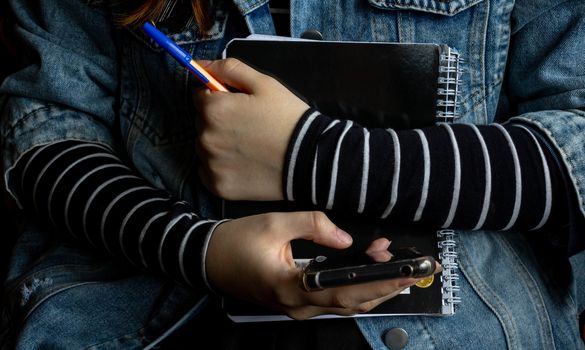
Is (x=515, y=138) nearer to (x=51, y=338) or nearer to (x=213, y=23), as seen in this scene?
(x=213, y=23)

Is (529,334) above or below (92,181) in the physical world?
below

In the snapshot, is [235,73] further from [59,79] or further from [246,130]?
[59,79]

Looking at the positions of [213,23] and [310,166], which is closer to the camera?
[310,166]

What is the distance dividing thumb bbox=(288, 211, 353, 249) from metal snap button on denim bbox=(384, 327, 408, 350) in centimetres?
12

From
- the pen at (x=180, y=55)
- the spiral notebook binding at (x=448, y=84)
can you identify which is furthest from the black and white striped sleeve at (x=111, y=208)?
the spiral notebook binding at (x=448, y=84)

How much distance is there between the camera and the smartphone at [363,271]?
46 cm

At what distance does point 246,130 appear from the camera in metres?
0.59

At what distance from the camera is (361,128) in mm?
582

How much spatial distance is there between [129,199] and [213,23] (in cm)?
20

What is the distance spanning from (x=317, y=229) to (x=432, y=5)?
26cm

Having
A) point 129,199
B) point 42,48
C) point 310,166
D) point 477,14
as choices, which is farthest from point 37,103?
point 477,14

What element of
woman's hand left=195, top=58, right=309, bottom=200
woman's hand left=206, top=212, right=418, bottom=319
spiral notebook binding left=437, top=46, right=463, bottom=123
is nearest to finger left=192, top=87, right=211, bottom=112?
woman's hand left=195, top=58, right=309, bottom=200

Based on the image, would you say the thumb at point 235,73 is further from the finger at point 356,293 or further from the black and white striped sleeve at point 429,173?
the finger at point 356,293

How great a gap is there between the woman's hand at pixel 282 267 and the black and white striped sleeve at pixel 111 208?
3 centimetres
